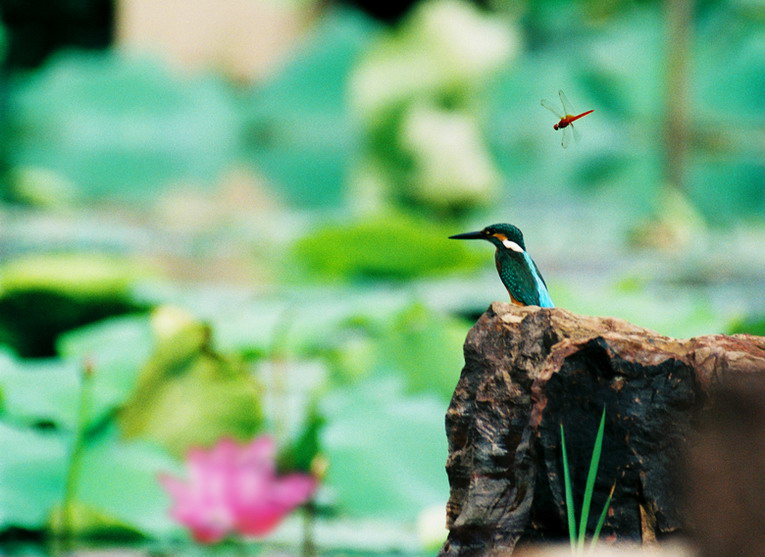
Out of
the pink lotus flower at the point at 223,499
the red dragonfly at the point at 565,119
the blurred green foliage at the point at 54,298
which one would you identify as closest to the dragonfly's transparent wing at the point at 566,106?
the red dragonfly at the point at 565,119

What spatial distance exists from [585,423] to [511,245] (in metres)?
0.03

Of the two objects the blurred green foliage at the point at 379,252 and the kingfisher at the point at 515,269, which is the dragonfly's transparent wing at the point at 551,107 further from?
the blurred green foliage at the point at 379,252

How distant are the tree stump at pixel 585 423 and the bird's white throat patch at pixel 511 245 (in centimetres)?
1

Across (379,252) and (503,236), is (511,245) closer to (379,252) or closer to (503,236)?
(503,236)

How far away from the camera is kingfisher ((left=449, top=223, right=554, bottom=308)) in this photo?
0.50ft

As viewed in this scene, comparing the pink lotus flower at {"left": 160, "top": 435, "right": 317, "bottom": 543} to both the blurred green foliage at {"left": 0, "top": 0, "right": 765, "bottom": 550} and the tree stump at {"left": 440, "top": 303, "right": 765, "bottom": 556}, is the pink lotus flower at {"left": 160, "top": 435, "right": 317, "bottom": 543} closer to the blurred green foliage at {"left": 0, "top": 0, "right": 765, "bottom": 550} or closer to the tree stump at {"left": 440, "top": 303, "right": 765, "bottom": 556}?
the blurred green foliage at {"left": 0, "top": 0, "right": 765, "bottom": 550}

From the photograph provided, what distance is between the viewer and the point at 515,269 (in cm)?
15

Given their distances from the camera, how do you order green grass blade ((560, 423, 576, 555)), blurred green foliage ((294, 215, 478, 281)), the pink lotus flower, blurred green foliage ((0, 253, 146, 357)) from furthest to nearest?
1. blurred green foliage ((294, 215, 478, 281))
2. blurred green foliage ((0, 253, 146, 357))
3. the pink lotus flower
4. green grass blade ((560, 423, 576, 555))

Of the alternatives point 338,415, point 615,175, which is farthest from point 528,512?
point 615,175

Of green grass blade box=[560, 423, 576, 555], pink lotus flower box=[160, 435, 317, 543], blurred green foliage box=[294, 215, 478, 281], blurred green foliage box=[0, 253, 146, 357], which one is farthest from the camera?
blurred green foliage box=[294, 215, 478, 281]

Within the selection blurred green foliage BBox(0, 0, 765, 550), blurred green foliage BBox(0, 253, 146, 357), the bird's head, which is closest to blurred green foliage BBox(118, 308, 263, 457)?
blurred green foliage BBox(0, 0, 765, 550)

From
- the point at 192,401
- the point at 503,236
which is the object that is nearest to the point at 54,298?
the point at 192,401

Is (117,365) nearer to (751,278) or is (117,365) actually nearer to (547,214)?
(751,278)

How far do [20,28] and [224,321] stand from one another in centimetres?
273
